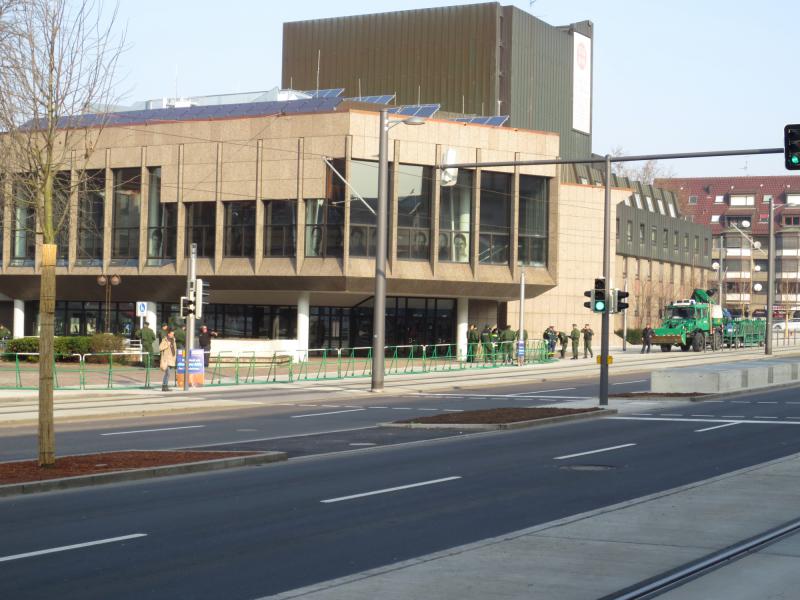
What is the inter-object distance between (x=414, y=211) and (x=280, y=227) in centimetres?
625

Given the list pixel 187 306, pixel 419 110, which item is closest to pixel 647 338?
pixel 419 110

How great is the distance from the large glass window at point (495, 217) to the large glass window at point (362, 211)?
6.24 m

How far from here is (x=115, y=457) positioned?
683 inches

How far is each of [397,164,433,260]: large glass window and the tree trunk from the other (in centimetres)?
3917

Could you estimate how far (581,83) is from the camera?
75.8 m

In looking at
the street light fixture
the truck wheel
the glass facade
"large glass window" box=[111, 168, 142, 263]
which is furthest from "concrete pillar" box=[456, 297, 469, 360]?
the street light fixture

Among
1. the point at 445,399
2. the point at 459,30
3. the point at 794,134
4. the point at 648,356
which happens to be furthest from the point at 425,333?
the point at 794,134

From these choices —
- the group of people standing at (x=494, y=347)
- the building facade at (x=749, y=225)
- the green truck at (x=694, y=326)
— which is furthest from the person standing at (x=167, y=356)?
the building facade at (x=749, y=225)

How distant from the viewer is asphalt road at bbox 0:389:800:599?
31.2 ft

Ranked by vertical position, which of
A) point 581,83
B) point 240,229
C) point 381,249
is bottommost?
point 381,249

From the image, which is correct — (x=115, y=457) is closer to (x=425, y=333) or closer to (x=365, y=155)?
(x=365, y=155)

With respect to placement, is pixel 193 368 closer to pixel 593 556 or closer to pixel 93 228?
pixel 93 228

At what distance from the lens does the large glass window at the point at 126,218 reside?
5856 centimetres

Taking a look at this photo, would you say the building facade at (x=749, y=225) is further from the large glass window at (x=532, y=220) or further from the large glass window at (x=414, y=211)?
the large glass window at (x=414, y=211)
